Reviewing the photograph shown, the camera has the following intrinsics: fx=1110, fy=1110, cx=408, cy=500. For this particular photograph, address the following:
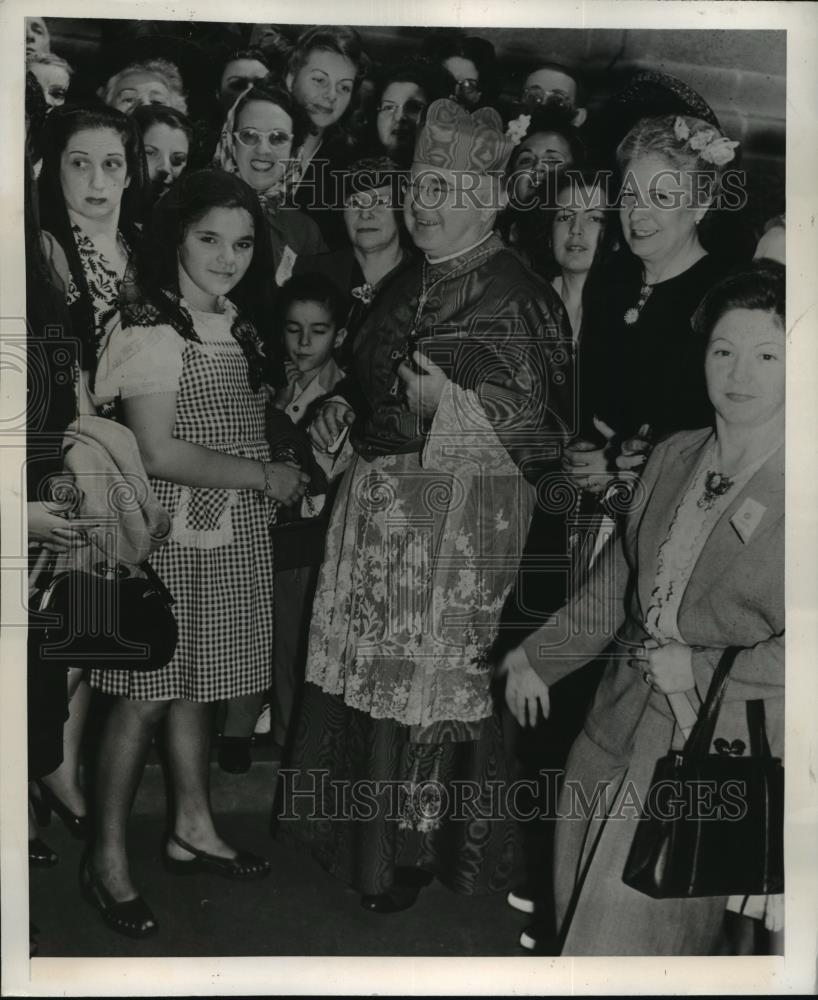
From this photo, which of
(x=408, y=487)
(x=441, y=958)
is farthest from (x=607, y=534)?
(x=441, y=958)

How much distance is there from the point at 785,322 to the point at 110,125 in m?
1.55

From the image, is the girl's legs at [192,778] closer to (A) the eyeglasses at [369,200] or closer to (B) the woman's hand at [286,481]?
(B) the woman's hand at [286,481]

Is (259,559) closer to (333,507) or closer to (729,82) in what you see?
(333,507)

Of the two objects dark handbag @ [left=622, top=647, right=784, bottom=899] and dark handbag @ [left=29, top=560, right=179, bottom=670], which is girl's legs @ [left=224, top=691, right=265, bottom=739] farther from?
dark handbag @ [left=622, top=647, right=784, bottom=899]

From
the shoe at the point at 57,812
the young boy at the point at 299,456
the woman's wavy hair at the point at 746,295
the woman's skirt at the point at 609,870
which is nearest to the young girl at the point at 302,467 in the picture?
the young boy at the point at 299,456

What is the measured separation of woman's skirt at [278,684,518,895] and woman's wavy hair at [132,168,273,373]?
90 cm

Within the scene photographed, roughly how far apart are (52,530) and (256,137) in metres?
0.98

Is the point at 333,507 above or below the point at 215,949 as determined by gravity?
above

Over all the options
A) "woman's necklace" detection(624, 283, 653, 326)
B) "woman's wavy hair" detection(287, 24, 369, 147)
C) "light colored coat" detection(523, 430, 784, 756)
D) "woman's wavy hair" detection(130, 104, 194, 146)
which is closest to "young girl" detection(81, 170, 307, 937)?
"woman's wavy hair" detection(130, 104, 194, 146)

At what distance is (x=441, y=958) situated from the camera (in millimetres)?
2518

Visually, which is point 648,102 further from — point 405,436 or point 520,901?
point 520,901

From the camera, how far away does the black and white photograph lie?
2436 millimetres

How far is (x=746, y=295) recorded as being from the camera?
2.46 metres

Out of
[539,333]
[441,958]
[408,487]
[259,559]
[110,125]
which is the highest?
[110,125]
